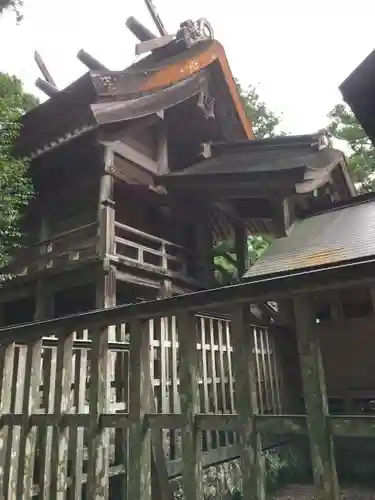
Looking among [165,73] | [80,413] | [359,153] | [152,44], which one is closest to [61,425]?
[80,413]

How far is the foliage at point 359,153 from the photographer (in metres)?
16.7

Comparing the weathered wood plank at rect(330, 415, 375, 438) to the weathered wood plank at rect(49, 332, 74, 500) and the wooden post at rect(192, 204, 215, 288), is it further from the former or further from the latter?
the wooden post at rect(192, 204, 215, 288)

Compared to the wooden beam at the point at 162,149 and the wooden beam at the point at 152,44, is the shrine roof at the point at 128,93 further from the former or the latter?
the wooden beam at the point at 162,149

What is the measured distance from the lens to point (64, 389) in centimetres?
287

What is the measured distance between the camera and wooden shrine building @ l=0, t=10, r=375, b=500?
217cm

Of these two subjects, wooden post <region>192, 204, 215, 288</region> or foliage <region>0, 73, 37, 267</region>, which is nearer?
foliage <region>0, 73, 37, 267</region>

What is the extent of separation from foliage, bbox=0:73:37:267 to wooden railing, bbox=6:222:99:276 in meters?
0.45

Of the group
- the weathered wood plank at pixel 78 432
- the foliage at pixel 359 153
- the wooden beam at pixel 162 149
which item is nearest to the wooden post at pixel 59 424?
the weathered wood plank at pixel 78 432

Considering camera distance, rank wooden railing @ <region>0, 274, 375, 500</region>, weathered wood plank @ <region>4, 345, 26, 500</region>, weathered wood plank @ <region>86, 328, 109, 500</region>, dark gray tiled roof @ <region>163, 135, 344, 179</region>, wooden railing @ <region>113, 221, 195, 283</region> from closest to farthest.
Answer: wooden railing @ <region>0, 274, 375, 500</region>, weathered wood plank @ <region>86, 328, 109, 500</region>, weathered wood plank @ <region>4, 345, 26, 500</region>, dark gray tiled roof @ <region>163, 135, 344, 179</region>, wooden railing @ <region>113, 221, 195, 283</region>

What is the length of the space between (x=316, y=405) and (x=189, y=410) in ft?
2.22

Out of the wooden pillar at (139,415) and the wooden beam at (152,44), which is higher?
the wooden beam at (152,44)

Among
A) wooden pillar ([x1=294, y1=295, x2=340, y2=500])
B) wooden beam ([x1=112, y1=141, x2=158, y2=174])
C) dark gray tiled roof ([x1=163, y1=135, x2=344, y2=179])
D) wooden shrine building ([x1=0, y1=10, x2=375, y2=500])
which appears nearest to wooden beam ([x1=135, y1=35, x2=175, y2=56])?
wooden shrine building ([x1=0, y1=10, x2=375, y2=500])

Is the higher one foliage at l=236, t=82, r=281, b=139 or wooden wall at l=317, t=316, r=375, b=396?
foliage at l=236, t=82, r=281, b=139

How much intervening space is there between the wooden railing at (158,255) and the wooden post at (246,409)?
670 cm
